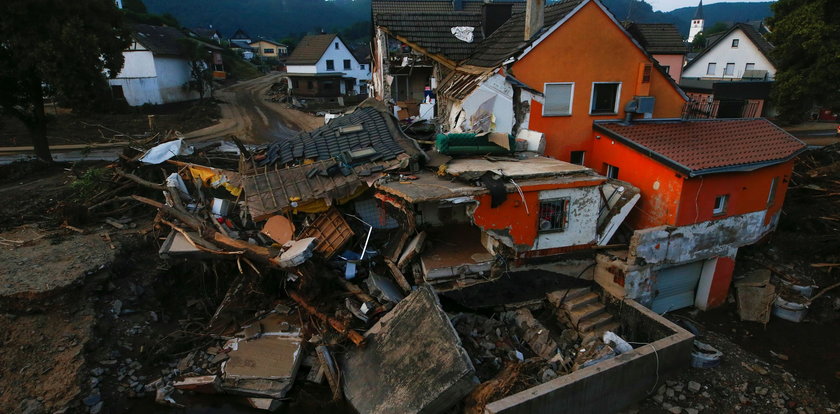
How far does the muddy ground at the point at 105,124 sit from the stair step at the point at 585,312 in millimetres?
19662

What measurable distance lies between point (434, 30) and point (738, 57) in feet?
124

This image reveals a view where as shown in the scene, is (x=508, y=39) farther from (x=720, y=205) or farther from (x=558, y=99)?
(x=720, y=205)

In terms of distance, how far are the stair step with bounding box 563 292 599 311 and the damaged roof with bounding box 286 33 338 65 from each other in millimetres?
40494

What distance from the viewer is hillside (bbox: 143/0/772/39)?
375 feet

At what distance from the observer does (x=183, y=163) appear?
14352mm

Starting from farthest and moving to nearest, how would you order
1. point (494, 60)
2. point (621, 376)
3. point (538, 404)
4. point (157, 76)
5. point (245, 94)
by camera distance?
point (245, 94) < point (157, 76) < point (494, 60) < point (621, 376) < point (538, 404)

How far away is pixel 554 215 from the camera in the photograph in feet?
35.6

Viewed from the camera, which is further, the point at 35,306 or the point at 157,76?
the point at 157,76

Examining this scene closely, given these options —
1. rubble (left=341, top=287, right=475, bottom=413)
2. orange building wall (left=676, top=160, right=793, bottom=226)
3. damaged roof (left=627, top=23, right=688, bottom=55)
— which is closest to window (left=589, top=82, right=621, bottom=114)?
orange building wall (left=676, top=160, right=793, bottom=226)

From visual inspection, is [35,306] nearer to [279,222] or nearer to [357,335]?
[279,222]

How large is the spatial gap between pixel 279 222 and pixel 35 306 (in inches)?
214

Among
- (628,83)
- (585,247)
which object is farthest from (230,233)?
(628,83)

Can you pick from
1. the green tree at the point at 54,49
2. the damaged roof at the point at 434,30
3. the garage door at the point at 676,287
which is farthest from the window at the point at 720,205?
the green tree at the point at 54,49

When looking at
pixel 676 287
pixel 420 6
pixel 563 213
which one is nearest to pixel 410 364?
pixel 563 213
